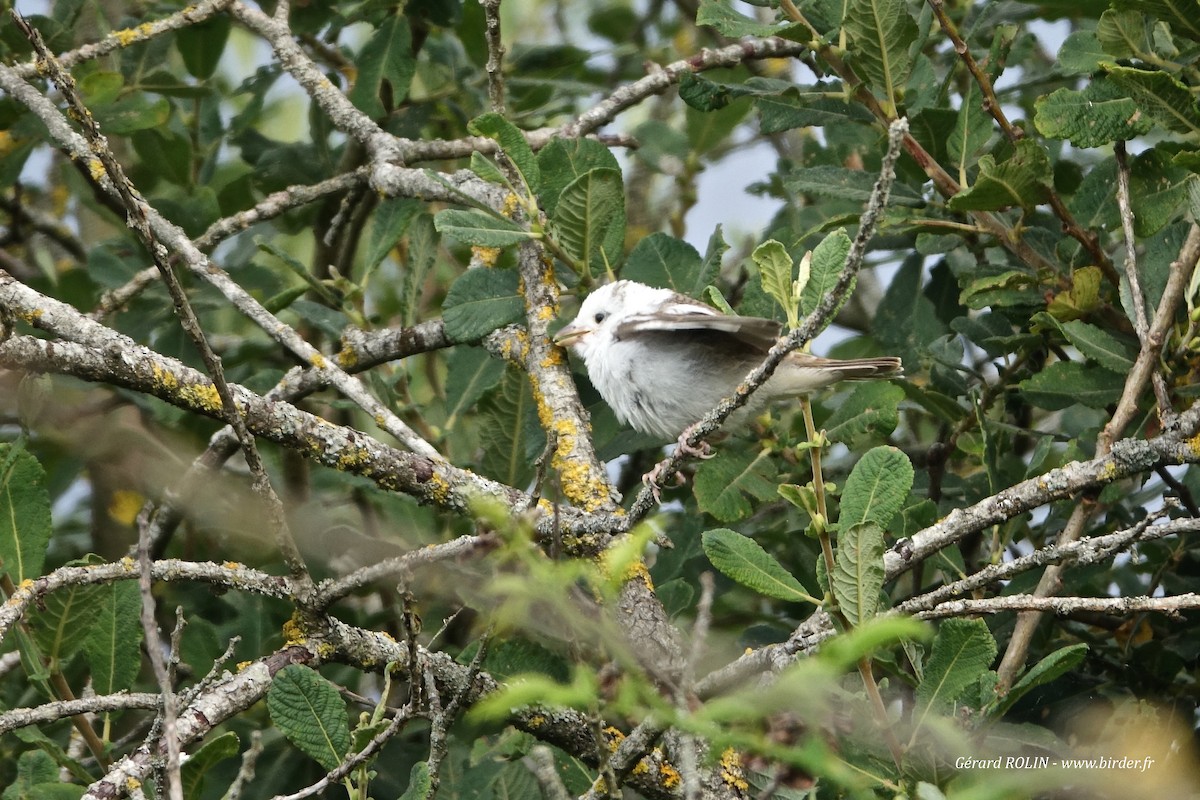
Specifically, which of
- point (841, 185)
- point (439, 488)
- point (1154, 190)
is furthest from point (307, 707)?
point (1154, 190)

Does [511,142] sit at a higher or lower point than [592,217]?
higher

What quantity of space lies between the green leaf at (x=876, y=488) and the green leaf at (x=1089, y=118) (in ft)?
3.77

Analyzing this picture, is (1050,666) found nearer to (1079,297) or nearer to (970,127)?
(1079,297)

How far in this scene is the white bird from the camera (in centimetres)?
356

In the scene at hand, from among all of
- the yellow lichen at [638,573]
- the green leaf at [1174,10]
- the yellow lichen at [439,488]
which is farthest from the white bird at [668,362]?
the green leaf at [1174,10]

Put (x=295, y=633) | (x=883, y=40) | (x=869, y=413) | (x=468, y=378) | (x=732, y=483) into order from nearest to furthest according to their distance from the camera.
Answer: (x=295, y=633)
(x=883, y=40)
(x=869, y=413)
(x=732, y=483)
(x=468, y=378)

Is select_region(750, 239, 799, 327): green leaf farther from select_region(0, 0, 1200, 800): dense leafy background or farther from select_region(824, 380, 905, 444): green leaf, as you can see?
select_region(824, 380, 905, 444): green leaf

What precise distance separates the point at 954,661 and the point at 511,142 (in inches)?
64.7

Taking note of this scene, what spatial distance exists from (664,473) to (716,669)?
494 millimetres

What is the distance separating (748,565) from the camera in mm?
2379

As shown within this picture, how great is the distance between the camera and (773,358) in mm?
2135

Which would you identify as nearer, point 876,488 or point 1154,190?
point 876,488

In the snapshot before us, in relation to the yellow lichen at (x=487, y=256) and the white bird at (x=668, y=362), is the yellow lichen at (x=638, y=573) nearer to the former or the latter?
the white bird at (x=668, y=362)

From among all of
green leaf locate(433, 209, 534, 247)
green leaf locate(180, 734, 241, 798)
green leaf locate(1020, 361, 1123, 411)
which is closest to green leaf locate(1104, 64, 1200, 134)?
green leaf locate(1020, 361, 1123, 411)
